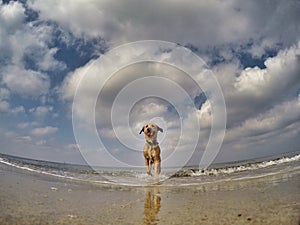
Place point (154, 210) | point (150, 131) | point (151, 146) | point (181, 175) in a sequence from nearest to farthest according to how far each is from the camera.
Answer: point (154, 210)
point (151, 146)
point (150, 131)
point (181, 175)

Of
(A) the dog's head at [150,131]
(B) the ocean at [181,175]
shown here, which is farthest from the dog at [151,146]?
(B) the ocean at [181,175]

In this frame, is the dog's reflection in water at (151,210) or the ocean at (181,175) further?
the ocean at (181,175)

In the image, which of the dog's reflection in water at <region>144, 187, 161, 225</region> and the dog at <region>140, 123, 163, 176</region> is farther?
the dog at <region>140, 123, 163, 176</region>

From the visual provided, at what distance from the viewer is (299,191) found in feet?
20.1

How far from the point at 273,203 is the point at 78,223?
134 inches

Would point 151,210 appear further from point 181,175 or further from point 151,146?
point 181,175

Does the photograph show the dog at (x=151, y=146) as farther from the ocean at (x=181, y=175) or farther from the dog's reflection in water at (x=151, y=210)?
the dog's reflection in water at (x=151, y=210)

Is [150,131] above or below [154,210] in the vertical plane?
above

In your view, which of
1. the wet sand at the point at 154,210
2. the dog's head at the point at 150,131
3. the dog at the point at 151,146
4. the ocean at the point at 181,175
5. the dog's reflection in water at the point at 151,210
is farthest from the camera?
the dog's head at the point at 150,131

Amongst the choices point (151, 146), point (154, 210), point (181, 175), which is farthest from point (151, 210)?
point (181, 175)

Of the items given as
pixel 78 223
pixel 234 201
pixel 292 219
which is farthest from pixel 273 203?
pixel 78 223

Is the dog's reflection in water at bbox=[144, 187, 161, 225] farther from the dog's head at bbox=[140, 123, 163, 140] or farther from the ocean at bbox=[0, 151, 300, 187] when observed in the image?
the dog's head at bbox=[140, 123, 163, 140]

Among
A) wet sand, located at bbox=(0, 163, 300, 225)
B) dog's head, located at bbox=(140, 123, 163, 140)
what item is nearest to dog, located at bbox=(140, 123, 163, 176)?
dog's head, located at bbox=(140, 123, 163, 140)

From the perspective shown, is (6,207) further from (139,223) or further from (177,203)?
(177,203)
